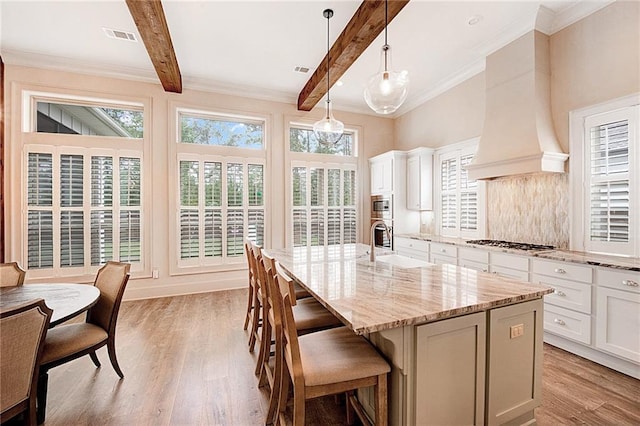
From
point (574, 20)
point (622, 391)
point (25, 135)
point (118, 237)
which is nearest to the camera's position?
point (622, 391)

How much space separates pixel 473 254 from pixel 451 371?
2.44m

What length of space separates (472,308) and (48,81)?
5585 millimetres

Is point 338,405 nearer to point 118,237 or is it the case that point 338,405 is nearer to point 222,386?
point 222,386

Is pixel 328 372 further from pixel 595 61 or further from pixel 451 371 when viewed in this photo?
pixel 595 61

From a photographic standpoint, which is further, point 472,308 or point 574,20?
point 574,20

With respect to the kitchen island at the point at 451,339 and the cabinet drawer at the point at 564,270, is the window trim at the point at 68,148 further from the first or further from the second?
the cabinet drawer at the point at 564,270

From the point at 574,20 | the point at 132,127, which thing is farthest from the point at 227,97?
the point at 574,20

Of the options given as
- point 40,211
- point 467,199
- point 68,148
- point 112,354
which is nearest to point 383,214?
point 467,199

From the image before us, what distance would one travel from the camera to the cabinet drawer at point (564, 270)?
2.46 meters

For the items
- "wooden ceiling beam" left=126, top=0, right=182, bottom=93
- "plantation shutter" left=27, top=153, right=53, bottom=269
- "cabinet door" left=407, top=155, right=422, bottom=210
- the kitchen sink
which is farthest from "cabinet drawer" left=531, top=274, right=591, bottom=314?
"plantation shutter" left=27, top=153, right=53, bottom=269

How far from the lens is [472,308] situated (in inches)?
53.8

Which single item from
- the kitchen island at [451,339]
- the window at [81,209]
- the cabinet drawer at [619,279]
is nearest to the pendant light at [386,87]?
the kitchen island at [451,339]

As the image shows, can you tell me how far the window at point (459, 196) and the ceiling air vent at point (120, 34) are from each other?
4.58 meters

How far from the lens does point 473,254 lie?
349 centimetres
